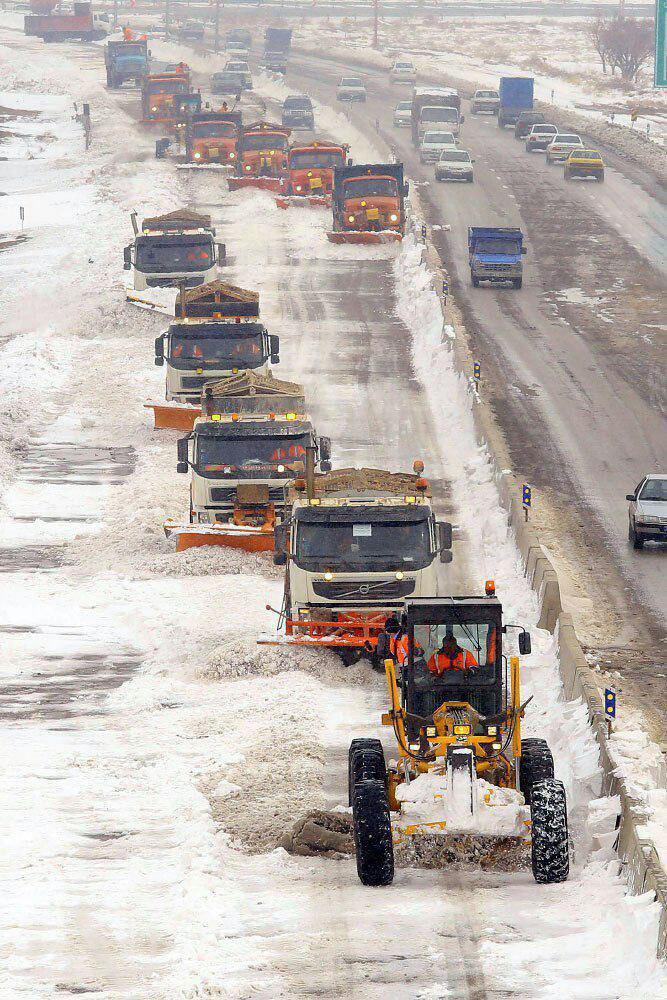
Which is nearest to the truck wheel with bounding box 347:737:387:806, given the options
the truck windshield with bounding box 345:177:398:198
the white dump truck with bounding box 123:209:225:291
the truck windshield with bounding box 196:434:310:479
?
the truck windshield with bounding box 196:434:310:479

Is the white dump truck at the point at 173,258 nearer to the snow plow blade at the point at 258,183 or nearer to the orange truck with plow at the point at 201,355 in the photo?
the orange truck with plow at the point at 201,355

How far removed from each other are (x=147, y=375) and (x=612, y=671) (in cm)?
2086

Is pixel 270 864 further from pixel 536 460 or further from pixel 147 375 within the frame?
pixel 147 375

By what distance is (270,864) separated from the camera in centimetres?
1352

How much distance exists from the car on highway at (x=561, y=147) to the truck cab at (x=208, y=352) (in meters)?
38.9

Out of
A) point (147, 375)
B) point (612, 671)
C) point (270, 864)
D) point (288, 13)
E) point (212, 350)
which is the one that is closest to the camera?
point (270, 864)

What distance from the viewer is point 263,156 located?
59875 millimetres

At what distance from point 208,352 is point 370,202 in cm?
1996

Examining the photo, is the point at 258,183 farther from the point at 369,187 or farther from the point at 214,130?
the point at 369,187

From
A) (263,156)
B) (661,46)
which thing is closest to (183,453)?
(661,46)

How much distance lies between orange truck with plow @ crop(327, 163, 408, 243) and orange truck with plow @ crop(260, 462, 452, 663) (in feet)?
106

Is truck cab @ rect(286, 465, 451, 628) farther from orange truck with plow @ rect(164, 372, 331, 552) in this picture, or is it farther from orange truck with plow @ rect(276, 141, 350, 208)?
orange truck with plow @ rect(276, 141, 350, 208)

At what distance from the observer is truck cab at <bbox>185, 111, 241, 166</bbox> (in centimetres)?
6278

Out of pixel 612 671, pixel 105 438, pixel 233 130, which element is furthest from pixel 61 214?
pixel 612 671
